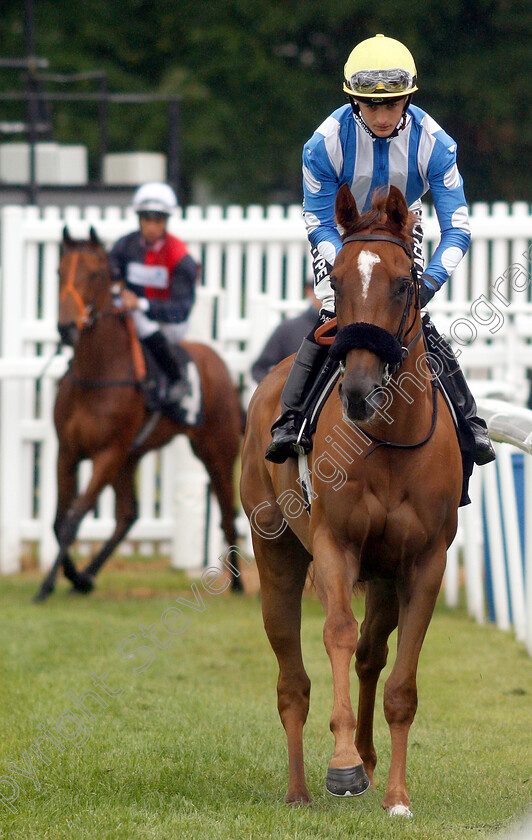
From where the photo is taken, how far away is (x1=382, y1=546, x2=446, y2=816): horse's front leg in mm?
4593

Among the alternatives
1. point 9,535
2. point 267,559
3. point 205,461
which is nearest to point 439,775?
point 267,559

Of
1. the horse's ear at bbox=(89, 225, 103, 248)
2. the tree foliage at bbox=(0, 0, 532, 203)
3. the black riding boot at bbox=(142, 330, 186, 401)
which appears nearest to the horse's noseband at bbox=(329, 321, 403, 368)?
the horse's ear at bbox=(89, 225, 103, 248)

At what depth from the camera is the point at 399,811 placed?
451 centimetres

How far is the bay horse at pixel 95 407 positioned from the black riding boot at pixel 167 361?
0.15 metres

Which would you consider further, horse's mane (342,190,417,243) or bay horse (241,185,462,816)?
horse's mane (342,190,417,243)

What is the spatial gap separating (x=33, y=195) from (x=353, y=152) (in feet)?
34.4

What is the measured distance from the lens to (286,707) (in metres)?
5.17

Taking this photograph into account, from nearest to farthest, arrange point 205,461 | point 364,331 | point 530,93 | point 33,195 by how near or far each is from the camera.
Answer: point 364,331 → point 205,461 → point 33,195 → point 530,93

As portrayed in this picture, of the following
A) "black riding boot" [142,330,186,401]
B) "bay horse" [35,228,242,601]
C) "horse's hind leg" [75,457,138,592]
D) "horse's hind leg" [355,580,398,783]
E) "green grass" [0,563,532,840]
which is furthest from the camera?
"horse's hind leg" [75,457,138,592]

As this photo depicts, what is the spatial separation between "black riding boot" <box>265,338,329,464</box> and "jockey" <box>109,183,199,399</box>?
15.9ft

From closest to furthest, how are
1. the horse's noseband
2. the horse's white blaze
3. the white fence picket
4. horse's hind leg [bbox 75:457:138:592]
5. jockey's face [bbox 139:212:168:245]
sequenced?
1. the horse's noseband
2. the horse's white blaze
3. jockey's face [bbox 139:212:168:245]
4. horse's hind leg [bbox 75:457:138:592]
5. the white fence picket

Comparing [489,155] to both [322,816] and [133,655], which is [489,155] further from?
[322,816]

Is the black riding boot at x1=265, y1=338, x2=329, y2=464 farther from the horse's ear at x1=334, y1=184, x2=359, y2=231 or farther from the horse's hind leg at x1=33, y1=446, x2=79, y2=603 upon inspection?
the horse's hind leg at x1=33, y1=446, x2=79, y2=603

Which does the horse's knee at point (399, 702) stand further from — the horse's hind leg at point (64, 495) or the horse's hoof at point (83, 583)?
the horse's hoof at point (83, 583)
